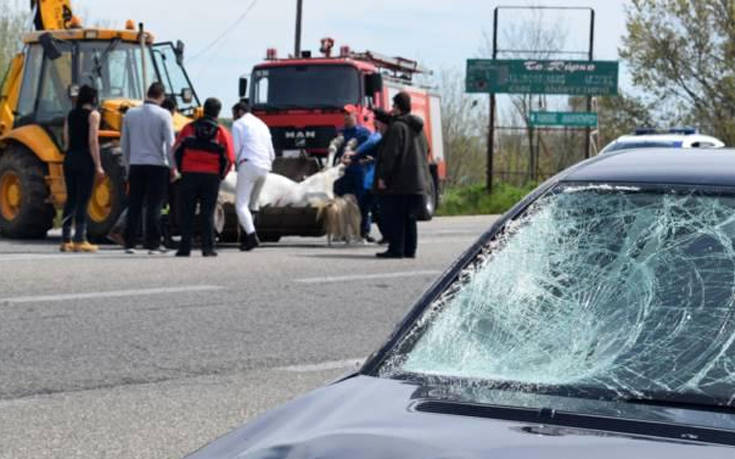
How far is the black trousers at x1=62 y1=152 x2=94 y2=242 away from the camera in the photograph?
53.0 ft

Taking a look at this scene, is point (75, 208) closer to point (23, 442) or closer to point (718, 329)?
point (23, 442)

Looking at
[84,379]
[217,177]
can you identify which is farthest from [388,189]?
[84,379]

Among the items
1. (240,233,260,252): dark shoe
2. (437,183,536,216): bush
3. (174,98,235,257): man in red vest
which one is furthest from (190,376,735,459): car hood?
(437,183,536,216): bush

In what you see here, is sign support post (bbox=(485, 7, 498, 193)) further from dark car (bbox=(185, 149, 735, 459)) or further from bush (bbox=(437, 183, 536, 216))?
dark car (bbox=(185, 149, 735, 459))

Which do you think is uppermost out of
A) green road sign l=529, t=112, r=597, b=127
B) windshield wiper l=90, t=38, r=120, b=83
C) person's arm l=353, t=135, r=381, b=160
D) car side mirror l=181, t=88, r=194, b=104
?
green road sign l=529, t=112, r=597, b=127

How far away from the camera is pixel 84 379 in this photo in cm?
840

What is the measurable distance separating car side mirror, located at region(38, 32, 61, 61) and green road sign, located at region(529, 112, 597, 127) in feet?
106

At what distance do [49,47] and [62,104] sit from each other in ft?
3.56

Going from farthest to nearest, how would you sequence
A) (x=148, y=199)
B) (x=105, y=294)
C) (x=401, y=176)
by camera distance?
(x=148, y=199)
(x=401, y=176)
(x=105, y=294)

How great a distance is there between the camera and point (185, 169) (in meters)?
15.7

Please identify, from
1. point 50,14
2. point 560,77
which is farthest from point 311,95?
point 560,77

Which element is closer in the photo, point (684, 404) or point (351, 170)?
point (684, 404)

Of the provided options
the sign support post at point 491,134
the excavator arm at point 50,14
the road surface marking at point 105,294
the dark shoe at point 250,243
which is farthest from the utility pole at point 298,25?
the road surface marking at point 105,294

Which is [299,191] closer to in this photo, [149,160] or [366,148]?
[366,148]
